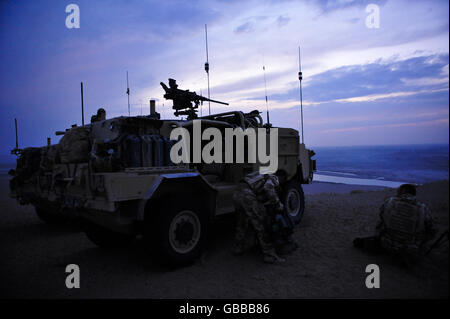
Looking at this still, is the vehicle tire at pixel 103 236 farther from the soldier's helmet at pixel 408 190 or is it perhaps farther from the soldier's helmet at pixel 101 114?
the soldier's helmet at pixel 408 190

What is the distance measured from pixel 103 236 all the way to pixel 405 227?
4292mm

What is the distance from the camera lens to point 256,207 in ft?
13.9

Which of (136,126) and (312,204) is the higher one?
(136,126)

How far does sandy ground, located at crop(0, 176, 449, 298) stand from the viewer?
122 inches

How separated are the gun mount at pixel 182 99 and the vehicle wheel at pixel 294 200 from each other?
7.70ft

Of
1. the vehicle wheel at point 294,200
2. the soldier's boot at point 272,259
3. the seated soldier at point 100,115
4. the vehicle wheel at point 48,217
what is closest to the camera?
the soldier's boot at point 272,259

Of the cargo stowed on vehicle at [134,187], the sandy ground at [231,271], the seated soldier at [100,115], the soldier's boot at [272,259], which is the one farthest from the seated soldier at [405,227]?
A: the seated soldier at [100,115]

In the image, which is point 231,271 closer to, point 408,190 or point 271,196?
point 271,196

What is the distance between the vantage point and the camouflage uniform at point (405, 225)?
3.46 m

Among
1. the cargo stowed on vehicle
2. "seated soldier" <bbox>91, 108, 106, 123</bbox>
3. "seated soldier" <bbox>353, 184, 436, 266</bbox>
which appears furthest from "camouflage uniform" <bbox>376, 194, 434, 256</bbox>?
"seated soldier" <bbox>91, 108, 106, 123</bbox>
